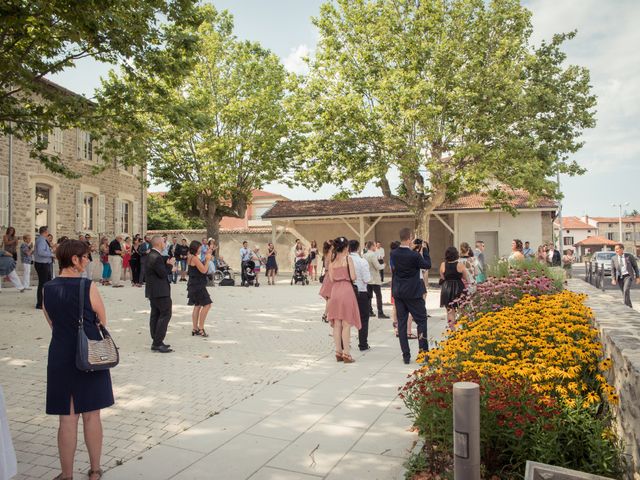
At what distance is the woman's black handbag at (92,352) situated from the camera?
3.48 metres

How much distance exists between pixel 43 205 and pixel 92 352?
64.1 ft

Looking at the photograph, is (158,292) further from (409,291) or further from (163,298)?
(409,291)

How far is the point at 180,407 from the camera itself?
5238mm

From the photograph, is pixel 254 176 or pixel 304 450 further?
pixel 254 176

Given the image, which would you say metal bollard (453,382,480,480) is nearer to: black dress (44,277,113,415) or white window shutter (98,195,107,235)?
black dress (44,277,113,415)

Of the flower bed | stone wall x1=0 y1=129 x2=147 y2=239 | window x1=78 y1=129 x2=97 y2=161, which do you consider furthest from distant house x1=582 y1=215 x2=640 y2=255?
the flower bed

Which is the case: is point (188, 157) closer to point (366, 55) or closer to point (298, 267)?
point (298, 267)

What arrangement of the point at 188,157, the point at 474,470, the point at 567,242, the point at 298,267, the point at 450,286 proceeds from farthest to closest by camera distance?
the point at 567,242
the point at 188,157
the point at 298,267
the point at 450,286
the point at 474,470

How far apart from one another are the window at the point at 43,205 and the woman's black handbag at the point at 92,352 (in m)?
19.2

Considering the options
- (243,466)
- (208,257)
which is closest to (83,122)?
(208,257)

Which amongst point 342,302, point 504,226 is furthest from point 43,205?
point 504,226

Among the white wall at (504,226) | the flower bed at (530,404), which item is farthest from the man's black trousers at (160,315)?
the white wall at (504,226)

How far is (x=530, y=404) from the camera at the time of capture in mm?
3445

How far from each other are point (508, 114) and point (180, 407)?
1805cm
